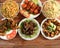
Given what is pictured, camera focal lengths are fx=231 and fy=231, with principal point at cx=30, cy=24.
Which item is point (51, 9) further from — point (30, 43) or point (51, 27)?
point (30, 43)

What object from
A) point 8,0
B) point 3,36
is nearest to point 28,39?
point 3,36

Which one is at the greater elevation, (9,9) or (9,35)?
(9,9)

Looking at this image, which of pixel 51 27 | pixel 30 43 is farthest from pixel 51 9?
pixel 30 43

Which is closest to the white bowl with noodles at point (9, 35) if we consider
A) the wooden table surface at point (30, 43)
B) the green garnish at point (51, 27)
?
the wooden table surface at point (30, 43)

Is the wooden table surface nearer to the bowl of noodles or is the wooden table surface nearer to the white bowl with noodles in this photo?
the white bowl with noodles

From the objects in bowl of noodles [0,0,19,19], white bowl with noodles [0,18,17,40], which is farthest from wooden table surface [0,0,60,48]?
bowl of noodles [0,0,19,19]

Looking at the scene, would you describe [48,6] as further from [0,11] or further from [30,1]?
[0,11]

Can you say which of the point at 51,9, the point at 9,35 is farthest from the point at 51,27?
the point at 9,35
